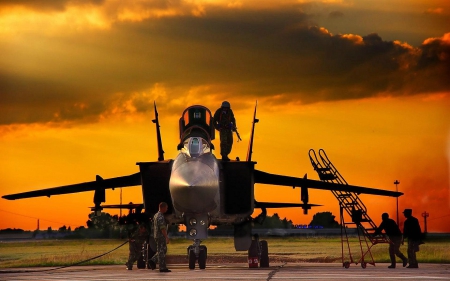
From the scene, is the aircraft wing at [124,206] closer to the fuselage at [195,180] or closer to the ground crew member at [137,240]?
the ground crew member at [137,240]

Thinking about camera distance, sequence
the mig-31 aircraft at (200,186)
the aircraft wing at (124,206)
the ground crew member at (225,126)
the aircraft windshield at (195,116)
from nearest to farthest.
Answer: the mig-31 aircraft at (200,186)
the aircraft windshield at (195,116)
the ground crew member at (225,126)
the aircraft wing at (124,206)

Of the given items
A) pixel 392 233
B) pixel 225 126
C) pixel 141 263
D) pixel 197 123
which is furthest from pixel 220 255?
pixel 197 123

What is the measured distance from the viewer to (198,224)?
18.9 meters

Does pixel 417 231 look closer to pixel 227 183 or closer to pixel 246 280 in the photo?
pixel 227 183

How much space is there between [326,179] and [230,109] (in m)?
6.14

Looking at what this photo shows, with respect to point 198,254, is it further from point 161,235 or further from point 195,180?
point 195,180

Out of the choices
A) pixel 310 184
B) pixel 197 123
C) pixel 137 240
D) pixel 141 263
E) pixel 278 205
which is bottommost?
pixel 141 263

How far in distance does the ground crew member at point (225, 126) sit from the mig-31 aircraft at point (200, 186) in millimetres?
347

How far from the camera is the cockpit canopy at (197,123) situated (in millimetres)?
20016

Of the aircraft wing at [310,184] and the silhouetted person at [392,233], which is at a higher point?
the aircraft wing at [310,184]

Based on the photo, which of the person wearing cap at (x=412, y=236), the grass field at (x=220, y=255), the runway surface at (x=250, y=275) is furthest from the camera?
the grass field at (x=220, y=255)

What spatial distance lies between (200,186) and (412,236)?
6245 millimetres

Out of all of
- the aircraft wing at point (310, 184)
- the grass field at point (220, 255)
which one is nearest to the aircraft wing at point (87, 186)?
the grass field at point (220, 255)

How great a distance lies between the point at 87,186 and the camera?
24.0 meters
